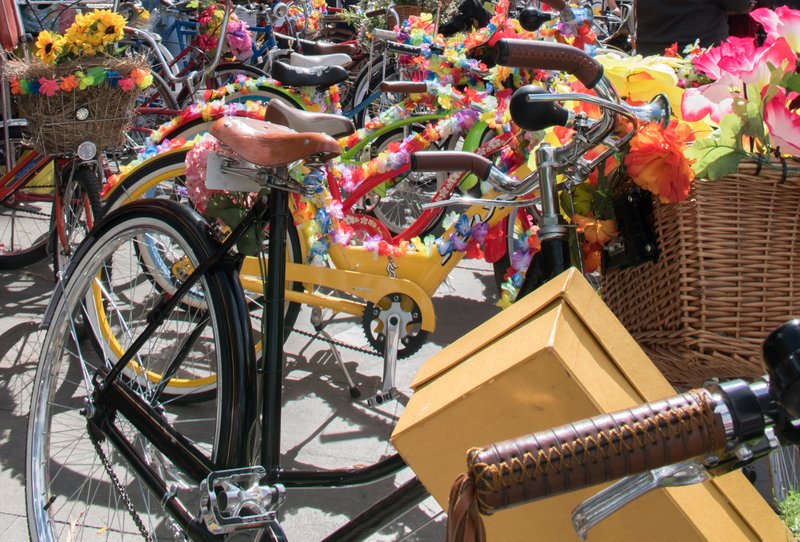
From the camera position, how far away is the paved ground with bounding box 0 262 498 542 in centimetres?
255

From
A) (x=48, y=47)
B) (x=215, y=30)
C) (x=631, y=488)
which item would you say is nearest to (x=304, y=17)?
(x=215, y=30)

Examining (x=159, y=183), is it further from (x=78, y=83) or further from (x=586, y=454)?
(x=586, y=454)

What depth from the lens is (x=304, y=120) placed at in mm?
2354

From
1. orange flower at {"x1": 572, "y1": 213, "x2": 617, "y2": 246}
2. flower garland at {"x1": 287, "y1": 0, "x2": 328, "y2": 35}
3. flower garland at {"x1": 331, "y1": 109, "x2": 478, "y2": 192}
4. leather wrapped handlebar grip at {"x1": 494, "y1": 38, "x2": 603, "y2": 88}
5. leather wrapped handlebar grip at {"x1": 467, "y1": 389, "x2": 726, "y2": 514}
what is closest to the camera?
leather wrapped handlebar grip at {"x1": 467, "y1": 389, "x2": 726, "y2": 514}

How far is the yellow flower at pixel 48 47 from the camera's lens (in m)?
3.05

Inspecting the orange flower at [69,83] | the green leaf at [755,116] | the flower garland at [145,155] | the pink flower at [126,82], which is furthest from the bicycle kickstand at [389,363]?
the green leaf at [755,116]

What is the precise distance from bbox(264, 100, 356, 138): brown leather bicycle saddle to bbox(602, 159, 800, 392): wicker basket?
133 centimetres

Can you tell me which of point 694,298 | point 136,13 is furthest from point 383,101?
point 694,298

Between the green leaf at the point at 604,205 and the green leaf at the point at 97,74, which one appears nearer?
the green leaf at the point at 604,205

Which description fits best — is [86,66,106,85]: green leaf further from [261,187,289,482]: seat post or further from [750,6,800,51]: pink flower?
[750,6,800,51]: pink flower

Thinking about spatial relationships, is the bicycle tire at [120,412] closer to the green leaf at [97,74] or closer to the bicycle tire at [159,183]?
the bicycle tire at [159,183]

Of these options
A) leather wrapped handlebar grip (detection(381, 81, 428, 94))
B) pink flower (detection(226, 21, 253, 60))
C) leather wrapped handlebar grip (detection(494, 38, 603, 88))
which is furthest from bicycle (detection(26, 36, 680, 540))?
pink flower (detection(226, 21, 253, 60))

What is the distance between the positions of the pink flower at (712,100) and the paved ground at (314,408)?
1.23 m

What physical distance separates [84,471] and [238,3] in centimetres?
490
